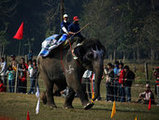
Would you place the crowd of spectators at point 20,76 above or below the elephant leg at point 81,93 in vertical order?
above

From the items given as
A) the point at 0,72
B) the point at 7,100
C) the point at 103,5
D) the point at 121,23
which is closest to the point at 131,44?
the point at 121,23

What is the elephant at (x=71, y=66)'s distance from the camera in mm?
12078

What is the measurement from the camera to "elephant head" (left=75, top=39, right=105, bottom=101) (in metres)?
11.9

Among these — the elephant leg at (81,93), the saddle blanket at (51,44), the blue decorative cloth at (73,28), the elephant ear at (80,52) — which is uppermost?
the blue decorative cloth at (73,28)

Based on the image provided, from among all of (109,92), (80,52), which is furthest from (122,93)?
(80,52)

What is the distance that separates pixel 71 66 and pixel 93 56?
1.04 m

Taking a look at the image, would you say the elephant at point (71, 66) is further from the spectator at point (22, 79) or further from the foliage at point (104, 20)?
the foliage at point (104, 20)

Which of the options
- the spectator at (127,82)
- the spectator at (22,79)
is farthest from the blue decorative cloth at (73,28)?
the spectator at (22,79)

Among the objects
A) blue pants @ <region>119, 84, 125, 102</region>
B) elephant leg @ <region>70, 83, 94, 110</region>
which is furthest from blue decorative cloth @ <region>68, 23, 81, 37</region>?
blue pants @ <region>119, 84, 125, 102</region>

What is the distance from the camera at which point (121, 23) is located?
190 feet

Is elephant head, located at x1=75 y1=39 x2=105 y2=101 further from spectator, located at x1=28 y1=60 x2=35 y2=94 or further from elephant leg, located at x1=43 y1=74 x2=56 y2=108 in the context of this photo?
spectator, located at x1=28 y1=60 x2=35 y2=94

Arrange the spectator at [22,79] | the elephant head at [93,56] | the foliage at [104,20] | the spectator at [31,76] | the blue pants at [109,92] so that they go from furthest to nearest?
the foliage at [104,20], the spectator at [22,79], the spectator at [31,76], the blue pants at [109,92], the elephant head at [93,56]

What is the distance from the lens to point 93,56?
1213cm

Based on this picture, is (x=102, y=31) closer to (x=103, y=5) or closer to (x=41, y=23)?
(x=103, y=5)
